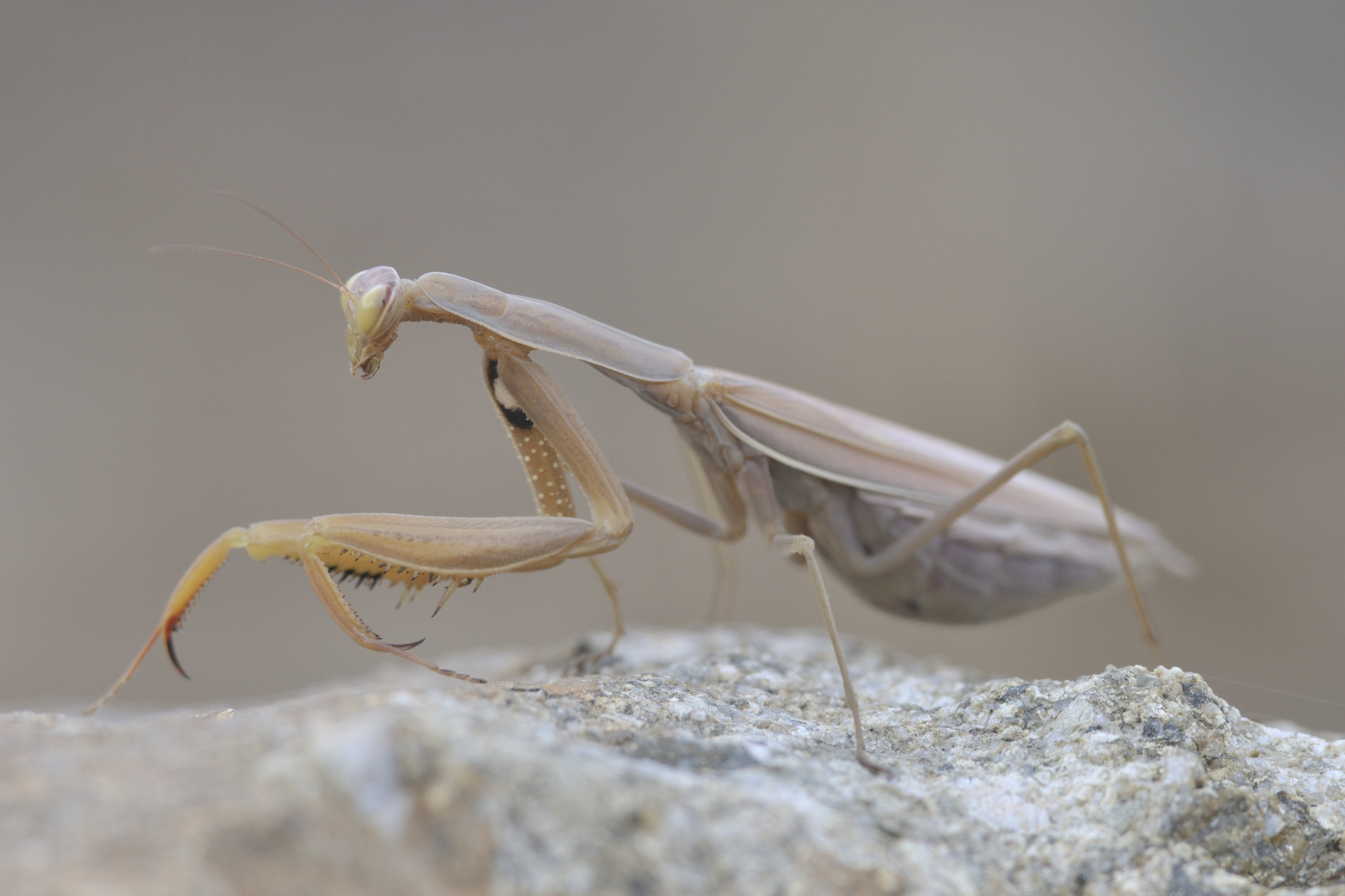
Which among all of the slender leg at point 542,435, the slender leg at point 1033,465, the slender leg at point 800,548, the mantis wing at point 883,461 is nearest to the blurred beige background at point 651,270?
the mantis wing at point 883,461

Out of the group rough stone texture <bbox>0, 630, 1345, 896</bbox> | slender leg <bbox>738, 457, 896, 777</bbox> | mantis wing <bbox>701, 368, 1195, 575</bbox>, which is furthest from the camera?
mantis wing <bbox>701, 368, 1195, 575</bbox>

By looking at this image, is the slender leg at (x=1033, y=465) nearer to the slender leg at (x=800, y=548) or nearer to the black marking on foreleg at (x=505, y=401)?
the slender leg at (x=800, y=548)

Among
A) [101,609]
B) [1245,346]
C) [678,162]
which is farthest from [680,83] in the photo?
[101,609]

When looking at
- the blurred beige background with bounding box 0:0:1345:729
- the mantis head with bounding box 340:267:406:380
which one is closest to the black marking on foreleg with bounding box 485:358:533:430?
the mantis head with bounding box 340:267:406:380

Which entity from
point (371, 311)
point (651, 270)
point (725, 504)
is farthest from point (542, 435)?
point (651, 270)

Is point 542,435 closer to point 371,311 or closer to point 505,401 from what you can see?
point 505,401

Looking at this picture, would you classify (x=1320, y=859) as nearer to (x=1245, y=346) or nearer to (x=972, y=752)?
(x=972, y=752)

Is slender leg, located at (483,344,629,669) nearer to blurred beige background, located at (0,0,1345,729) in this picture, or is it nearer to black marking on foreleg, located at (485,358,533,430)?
black marking on foreleg, located at (485,358,533,430)

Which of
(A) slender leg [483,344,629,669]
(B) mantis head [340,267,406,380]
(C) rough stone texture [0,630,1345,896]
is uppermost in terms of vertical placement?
(B) mantis head [340,267,406,380]
